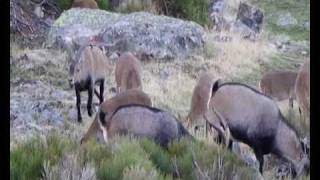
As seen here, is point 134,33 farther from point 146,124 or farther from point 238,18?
point 146,124

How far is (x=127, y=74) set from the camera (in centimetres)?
934

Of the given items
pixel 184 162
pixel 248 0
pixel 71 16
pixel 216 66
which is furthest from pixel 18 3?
pixel 184 162

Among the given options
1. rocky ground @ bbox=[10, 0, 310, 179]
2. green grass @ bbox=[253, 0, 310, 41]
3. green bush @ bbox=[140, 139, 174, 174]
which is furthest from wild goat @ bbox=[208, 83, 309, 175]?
green grass @ bbox=[253, 0, 310, 41]

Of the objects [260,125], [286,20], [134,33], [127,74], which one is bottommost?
[260,125]

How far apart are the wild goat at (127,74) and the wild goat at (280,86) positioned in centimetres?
141

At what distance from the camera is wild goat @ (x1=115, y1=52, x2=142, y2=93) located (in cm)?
925

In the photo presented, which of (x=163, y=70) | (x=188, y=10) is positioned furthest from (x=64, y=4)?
(x=163, y=70)

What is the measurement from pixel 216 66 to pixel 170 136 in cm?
549

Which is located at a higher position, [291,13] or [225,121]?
[291,13]

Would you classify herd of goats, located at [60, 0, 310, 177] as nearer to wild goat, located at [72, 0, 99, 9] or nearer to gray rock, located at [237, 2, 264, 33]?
wild goat, located at [72, 0, 99, 9]

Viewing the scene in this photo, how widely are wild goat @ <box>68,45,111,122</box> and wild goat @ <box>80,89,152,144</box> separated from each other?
3.90ft

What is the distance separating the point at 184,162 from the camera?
6.04 metres

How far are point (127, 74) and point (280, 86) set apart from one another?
167 cm
